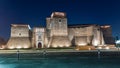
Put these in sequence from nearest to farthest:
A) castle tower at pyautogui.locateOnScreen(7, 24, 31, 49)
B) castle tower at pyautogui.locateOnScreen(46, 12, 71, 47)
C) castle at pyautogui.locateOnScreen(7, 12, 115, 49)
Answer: castle tower at pyautogui.locateOnScreen(46, 12, 71, 47) < castle tower at pyautogui.locateOnScreen(7, 24, 31, 49) < castle at pyautogui.locateOnScreen(7, 12, 115, 49)

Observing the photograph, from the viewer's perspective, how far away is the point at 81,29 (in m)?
69.1

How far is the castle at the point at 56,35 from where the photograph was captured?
65.0 meters

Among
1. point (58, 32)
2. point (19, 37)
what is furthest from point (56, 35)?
point (19, 37)

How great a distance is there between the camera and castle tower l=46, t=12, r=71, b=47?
6423cm

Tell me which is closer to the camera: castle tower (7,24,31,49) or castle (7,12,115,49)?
castle tower (7,24,31,49)

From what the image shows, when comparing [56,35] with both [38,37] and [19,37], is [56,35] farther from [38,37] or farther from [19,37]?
[19,37]

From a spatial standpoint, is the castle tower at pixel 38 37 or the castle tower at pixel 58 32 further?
the castle tower at pixel 38 37

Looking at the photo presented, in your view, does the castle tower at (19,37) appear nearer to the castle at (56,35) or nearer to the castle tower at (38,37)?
the castle at (56,35)

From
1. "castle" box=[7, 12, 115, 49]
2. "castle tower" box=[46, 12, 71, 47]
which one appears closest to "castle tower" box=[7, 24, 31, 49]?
"castle" box=[7, 12, 115, 49]

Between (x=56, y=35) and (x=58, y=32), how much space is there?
1.15 metres

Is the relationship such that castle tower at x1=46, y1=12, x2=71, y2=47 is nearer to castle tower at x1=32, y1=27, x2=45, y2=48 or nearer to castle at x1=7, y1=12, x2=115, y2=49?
castle at x1=7, y1=12, x2=115, y2=49

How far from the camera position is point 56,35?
214 feet

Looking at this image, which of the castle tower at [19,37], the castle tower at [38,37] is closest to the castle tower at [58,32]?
the castle tower at [38,37]

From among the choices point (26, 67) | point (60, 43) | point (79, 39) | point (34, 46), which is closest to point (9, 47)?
point (34, 46)
